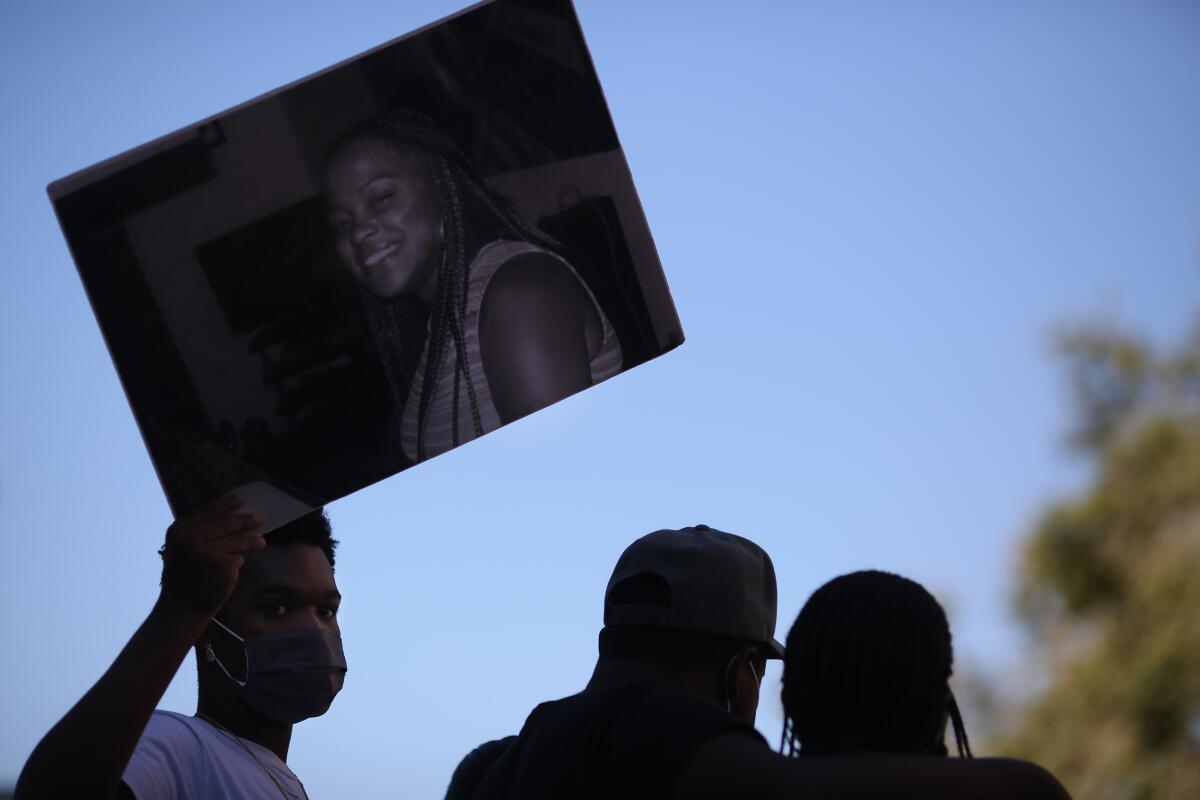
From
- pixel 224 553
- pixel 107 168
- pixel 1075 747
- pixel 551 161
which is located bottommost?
pixel 1075 747

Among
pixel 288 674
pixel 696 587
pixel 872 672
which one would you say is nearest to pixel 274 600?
pixel 288 674

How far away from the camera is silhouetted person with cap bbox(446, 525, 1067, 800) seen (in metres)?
2.05

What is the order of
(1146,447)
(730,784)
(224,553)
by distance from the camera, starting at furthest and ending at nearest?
1. (1146,447)
2. (224,553)
3. (730,784)

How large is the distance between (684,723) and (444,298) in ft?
3.64

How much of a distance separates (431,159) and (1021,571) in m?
18.5

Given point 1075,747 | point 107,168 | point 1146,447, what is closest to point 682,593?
point 107,168

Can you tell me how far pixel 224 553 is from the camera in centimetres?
260

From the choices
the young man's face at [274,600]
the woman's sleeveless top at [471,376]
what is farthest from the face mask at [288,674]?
the woman's sleeveless top at [471,376]

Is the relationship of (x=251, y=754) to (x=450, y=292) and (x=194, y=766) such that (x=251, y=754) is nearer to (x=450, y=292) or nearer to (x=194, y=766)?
(x=194, y=766)

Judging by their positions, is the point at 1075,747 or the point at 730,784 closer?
the point at 730,784

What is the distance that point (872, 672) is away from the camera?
2.35 meters

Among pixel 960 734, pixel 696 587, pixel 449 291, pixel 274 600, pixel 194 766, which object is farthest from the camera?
pixel 274 600

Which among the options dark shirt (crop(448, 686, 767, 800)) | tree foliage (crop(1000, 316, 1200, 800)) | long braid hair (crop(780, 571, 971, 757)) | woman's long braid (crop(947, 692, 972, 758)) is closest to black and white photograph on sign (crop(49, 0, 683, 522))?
dark shirt (crop(448, 686, 767, 800))

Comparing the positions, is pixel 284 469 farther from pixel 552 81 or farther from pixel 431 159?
pixel 552 81
